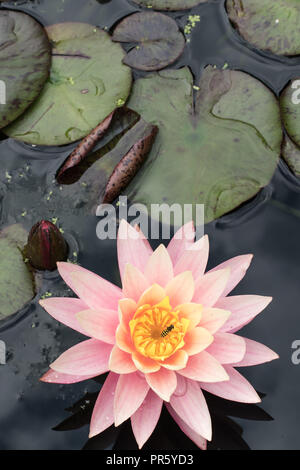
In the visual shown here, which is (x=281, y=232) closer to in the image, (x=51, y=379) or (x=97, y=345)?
(x=97, y=345)

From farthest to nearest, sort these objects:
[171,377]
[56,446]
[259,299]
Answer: [56,446] < [259,299] < [171,377]

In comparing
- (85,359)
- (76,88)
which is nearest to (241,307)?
(85,359)

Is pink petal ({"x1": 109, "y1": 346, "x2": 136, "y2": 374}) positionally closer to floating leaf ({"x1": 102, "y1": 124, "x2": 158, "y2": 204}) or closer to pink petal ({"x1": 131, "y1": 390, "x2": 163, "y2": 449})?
pink petal ({"x1": 131, "y1": 390, "x2": 163, "y2": 449})

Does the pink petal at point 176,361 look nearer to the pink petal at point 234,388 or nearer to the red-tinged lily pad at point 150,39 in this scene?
the pink petal at point 234,388

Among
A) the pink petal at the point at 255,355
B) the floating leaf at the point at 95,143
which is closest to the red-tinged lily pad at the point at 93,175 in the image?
the floating leaf at the point at 95,143

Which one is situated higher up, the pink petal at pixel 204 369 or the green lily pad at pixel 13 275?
the pink petal at pixel 204 369

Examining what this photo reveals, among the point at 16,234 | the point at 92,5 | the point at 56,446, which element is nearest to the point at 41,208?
the point at 16,234

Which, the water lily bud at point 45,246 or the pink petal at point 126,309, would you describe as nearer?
the pink petal at point 126,309
